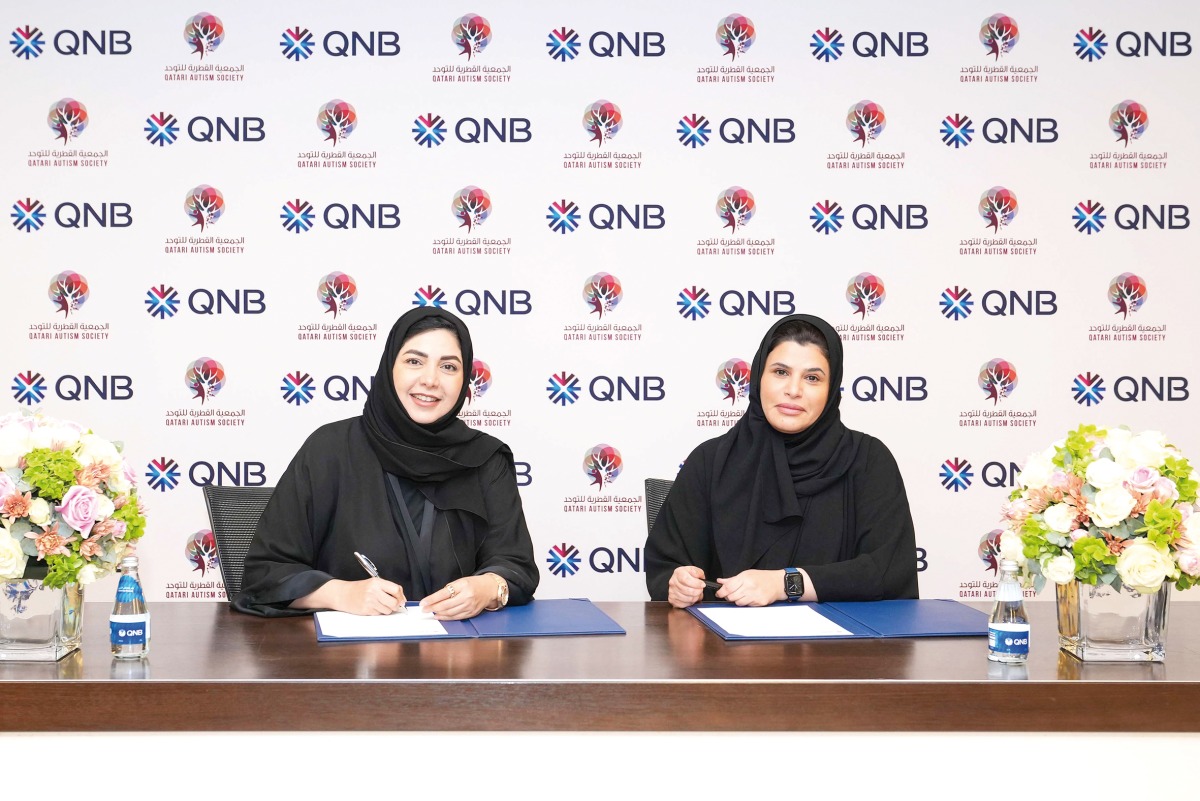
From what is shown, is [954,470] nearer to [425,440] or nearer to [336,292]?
[425,440]

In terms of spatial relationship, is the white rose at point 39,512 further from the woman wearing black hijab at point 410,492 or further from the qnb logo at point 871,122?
the qnb logo at point 871,122

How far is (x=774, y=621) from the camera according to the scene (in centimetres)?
225

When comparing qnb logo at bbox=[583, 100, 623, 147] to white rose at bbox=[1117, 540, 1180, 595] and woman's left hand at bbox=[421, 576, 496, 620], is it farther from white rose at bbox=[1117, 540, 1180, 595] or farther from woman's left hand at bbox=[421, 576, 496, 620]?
white rose at bbox=[1117, 540, 1180, 595]

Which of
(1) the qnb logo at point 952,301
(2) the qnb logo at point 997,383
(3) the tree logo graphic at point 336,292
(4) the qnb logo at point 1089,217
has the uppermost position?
(4) the qnb logo at point 1089,217

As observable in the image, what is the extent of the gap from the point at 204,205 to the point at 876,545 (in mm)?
3027

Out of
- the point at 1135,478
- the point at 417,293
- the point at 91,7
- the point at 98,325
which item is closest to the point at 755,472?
the point at 1135,478

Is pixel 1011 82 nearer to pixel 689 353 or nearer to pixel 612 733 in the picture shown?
pixel 689 353

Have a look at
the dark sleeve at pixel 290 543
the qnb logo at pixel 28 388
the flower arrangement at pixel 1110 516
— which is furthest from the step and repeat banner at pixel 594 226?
the flower arrangement at pixel 1110 516

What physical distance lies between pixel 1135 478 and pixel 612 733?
40.3 inches

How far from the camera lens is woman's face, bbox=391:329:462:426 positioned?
2.83 metres

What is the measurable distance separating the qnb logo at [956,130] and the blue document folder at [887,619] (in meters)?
2.48

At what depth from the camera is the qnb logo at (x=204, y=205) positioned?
4324 mm

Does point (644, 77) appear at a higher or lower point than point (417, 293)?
higher

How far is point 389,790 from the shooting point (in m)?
1.73
